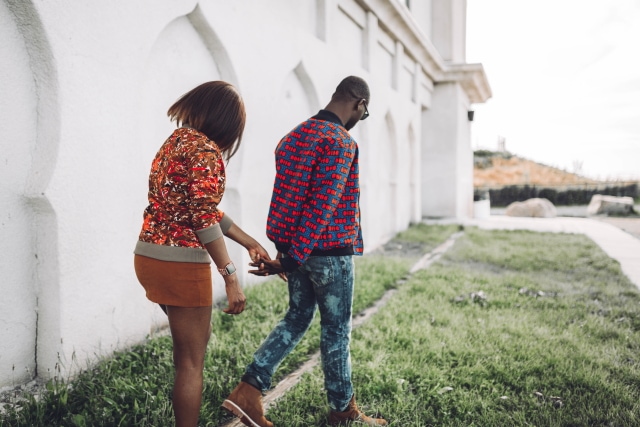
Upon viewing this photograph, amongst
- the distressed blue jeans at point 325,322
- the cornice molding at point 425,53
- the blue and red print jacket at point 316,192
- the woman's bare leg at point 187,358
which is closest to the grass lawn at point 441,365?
the distressed blue jeans at point 325,322

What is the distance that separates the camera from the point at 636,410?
3109mm

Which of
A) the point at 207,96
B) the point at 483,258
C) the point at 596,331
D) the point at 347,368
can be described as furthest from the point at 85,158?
the point at 483,258

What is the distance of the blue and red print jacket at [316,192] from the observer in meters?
2.51

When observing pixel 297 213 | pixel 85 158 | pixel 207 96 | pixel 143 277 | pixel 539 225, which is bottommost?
pixel 539 225

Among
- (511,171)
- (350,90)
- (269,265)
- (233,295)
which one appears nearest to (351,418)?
(269,265)

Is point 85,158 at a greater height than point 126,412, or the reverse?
point 85,158

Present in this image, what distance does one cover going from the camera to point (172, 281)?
2170mm

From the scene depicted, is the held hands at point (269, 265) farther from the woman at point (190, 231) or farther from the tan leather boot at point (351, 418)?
the tan leather boot at point (351, 418)

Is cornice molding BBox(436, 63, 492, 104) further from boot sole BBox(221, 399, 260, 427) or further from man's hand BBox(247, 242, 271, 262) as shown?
boot sole BBox(221, 399, 260, 427)

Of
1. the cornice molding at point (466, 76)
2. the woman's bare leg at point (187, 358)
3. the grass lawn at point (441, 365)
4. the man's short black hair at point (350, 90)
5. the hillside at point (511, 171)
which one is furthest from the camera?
the hillside at point (511, 171)

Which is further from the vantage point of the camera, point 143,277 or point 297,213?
point 297,213

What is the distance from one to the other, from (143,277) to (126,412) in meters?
1.16

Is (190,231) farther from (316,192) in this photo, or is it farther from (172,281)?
(316,192)

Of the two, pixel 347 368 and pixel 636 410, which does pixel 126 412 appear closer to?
pixel 347 368
